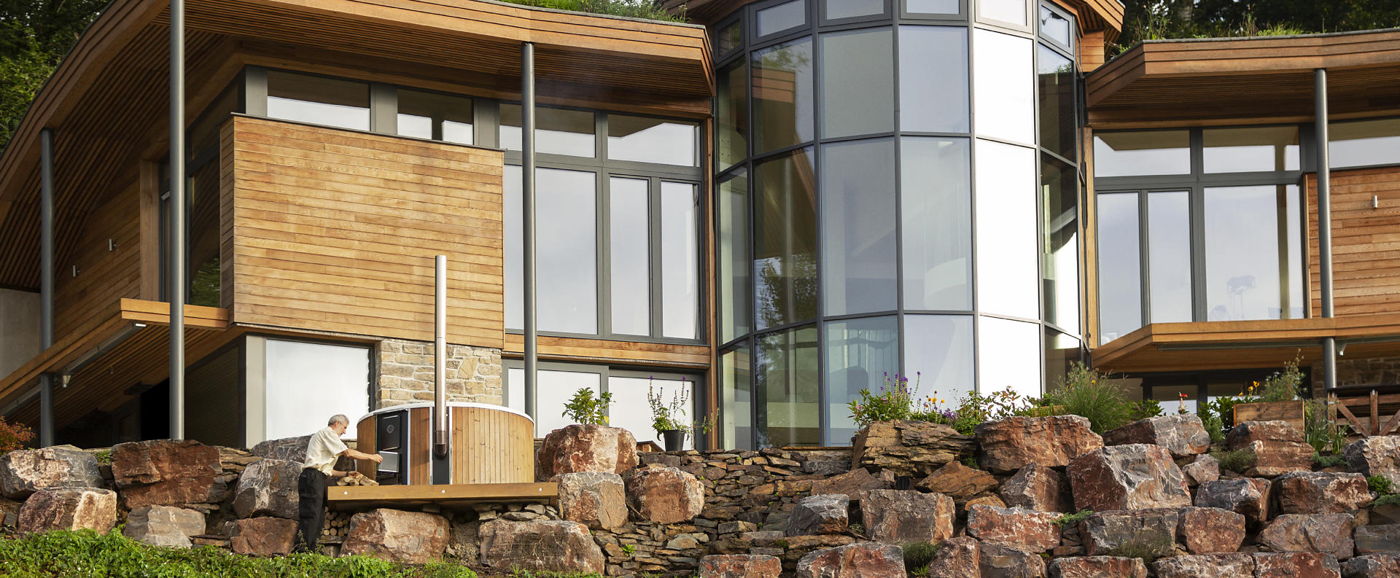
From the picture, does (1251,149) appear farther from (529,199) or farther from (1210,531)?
(529,199)

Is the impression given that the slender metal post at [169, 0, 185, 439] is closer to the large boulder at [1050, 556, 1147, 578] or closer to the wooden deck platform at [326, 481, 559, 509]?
the wooden deck platform at [326, 481, 559, 509]

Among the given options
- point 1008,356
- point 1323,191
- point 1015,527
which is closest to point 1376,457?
point 1015,527

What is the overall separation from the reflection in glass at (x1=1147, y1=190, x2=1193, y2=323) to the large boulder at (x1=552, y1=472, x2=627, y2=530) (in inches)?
351

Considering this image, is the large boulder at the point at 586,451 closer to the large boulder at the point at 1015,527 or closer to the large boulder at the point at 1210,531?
the large boulder at the point at 1015,527

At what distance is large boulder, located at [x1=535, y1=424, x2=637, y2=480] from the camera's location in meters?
16.7

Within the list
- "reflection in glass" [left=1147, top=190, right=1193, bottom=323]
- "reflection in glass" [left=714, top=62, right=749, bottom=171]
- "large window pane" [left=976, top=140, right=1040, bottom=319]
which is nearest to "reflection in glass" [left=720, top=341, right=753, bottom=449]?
"reflection in glass" [left=714, top=62, right=749, bottom=171]

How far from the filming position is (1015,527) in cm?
1551

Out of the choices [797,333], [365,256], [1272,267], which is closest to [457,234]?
[365,256]


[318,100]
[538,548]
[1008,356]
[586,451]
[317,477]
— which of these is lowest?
[538,548]

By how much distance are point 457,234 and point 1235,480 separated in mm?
8921

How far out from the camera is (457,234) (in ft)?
66.1

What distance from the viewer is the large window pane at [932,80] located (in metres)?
20.5

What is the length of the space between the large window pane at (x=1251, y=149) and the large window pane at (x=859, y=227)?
4915 mm

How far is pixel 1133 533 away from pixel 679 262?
808 cm
